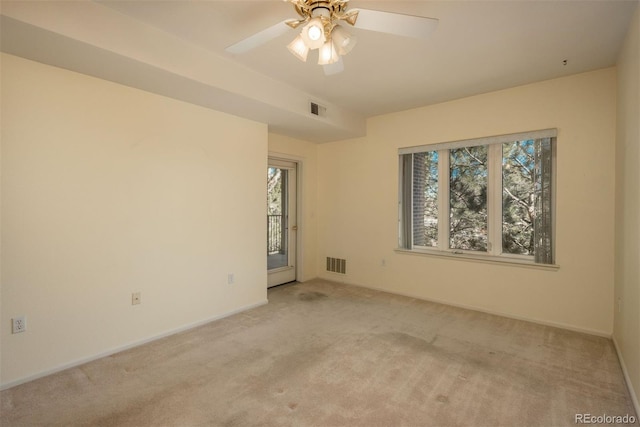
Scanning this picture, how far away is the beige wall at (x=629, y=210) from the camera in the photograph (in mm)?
2010

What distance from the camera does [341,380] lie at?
7.39 ft

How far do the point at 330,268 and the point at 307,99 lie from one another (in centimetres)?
280

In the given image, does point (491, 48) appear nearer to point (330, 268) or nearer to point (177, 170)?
point (177, 170)

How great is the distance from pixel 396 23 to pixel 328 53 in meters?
0.49

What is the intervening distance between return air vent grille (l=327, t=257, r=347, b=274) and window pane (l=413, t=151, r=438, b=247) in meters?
1.24

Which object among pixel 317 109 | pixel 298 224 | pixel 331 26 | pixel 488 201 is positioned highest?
pixel 317 109

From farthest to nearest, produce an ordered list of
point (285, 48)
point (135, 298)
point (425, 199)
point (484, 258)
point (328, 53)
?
point (425, 199) < point (484, 258) < point (135, 298) < point (285, 48) < point (328, 53)

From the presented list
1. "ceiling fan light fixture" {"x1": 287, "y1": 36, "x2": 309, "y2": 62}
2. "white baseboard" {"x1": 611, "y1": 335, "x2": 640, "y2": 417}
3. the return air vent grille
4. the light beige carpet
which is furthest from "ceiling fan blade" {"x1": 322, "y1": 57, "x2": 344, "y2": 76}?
the return air vent grille

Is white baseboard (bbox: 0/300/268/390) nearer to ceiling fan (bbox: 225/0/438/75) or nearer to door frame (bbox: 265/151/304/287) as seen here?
door frame (bbox: 265/151/304/287)

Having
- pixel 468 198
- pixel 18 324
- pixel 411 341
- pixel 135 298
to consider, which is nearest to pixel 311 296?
pixel 411 341

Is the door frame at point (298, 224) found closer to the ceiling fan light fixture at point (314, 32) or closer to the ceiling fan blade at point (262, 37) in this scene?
the ceiling fan blade at point (262, 37)

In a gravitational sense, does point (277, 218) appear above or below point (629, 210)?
below

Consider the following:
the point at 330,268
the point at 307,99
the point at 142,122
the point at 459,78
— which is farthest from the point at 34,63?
the point at 330,268

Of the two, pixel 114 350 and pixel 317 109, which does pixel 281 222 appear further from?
pixel 114 350
